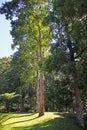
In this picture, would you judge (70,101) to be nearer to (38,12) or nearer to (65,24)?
(38,12)

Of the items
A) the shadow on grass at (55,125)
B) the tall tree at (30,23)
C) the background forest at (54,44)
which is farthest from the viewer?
the tall tree at (30,23)

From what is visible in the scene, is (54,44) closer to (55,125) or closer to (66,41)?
(66,41)

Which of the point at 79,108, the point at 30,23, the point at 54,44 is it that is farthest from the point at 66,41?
the point at 30,23

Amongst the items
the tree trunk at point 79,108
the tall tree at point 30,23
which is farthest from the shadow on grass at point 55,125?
the tall tree at point 30,23

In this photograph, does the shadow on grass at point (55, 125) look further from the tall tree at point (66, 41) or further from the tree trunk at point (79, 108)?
the tall tree at point (66, 41)

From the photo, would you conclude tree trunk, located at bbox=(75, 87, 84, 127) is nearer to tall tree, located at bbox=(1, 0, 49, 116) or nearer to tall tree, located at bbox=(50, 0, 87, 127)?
tall tree, located at bbox=(50, 0, 87, 127)

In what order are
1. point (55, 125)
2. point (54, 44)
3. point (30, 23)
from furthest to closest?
point (30, 23)
point (54, 44)
point (55, 125)

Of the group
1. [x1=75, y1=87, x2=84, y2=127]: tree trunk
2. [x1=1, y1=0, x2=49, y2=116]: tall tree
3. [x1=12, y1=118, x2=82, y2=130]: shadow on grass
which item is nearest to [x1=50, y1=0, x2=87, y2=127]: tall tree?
[x1=75, y1=87, x2=84, y2=127]: tree trunk

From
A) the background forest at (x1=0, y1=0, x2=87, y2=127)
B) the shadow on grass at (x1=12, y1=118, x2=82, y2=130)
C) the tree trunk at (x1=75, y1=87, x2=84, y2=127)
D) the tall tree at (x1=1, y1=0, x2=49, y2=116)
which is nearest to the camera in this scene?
the background forest at (x1=0, y1=0, x2=87, y2=127)

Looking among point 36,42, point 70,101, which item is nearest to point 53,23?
point 36,42

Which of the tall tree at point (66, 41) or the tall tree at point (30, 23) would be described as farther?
the tall tree at point (30, 23)

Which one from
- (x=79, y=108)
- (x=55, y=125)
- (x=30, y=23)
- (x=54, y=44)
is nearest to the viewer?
(x=55, y=125)

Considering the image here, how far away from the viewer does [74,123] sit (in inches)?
978

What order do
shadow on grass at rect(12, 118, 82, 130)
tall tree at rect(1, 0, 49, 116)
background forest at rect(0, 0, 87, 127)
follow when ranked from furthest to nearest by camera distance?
tall tree at rect(1, 0, 49, 116), shadow on grass at rect(12, 118, 82, 130), background forest at rect(0, 0, 87, 127)
